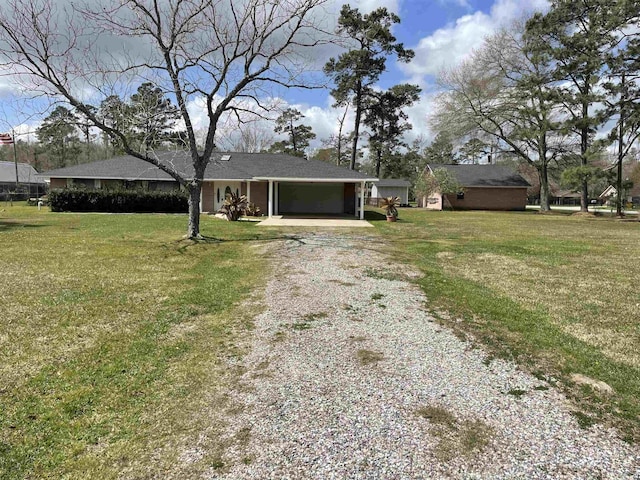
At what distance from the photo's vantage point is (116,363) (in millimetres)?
3791

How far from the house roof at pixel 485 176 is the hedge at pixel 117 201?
22.5m

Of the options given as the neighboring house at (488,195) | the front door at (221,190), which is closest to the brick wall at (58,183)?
the front door at (221,190)

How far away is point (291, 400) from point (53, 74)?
10377mm

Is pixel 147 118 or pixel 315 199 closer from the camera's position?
pixel 147 118

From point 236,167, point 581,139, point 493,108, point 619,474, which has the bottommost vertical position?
A: point 619,474

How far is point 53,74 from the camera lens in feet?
32.4

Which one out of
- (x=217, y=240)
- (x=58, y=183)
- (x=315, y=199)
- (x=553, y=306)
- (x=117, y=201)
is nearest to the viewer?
(x=553, y=306)

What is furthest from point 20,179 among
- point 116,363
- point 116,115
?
point 116,363

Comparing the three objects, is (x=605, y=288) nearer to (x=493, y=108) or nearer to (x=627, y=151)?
(x=627, y=151)

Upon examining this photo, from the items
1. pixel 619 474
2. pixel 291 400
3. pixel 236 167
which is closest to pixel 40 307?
pixel 291 400

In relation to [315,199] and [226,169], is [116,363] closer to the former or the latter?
[315,199]

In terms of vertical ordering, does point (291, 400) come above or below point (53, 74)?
below

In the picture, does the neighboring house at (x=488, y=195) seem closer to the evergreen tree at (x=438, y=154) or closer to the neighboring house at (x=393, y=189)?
the neighboring house at (x=393, y=189)

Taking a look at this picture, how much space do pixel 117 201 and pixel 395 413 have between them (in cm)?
2351
